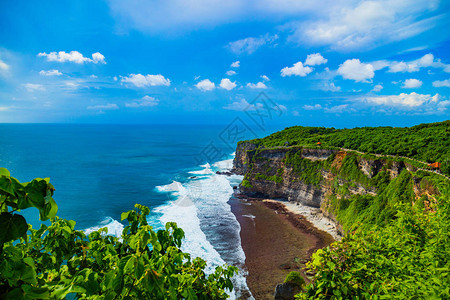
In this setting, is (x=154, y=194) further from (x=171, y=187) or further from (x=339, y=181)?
(x=339, y=181)

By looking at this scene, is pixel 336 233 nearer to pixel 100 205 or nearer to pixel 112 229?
pixel 112 229

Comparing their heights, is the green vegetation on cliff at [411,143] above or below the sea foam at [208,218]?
above

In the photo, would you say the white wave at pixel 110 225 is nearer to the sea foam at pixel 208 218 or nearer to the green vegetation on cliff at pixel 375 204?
the sea foam at pixel 208 218

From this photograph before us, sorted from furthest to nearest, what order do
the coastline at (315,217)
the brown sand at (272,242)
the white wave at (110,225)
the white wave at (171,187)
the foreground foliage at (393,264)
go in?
the white wave at (171,187)
the coastline at (315,217)
the white wave at (110,225)
the brown sand at (272,242)
the foreground foliage at (393,264)

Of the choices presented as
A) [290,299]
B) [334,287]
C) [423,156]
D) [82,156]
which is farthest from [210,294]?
[82,156]

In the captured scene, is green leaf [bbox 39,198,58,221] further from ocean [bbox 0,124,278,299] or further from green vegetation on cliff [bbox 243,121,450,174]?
green vegetation on cliff [bbox 243,121,450,174]

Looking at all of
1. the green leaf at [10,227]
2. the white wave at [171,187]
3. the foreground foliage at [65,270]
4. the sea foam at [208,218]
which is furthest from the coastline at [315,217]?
the green leaf at [10,227]

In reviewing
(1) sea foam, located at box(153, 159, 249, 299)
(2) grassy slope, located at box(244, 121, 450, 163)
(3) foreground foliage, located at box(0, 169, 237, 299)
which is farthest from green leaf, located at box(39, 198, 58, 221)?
(2) grassy slope, located at box(244, 121, 450, 163)
